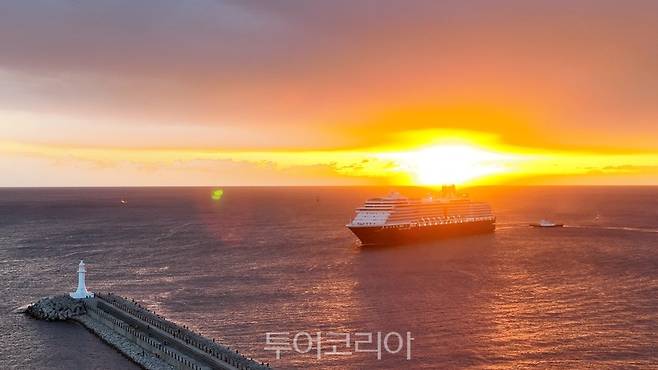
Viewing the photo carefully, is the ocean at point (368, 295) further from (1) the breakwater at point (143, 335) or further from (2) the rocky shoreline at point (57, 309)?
(1) the breakwater at point (143, 335)

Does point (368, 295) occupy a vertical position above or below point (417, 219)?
below

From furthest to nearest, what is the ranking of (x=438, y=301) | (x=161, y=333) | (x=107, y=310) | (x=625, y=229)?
1. (x=625, y=229)
2. (x=438, y=301)
3. (x=107, y=310)
4. (x=161, y=333)

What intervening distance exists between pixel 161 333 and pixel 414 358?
58.6 ft

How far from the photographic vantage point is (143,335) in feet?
144

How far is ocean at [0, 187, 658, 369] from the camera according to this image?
41.9 metres

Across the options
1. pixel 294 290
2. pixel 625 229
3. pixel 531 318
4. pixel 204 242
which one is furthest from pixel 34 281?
pixel 625 229

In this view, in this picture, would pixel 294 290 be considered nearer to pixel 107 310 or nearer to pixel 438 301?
pixel 438 301

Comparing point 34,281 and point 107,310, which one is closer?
point 107,310

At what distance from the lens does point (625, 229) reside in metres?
137

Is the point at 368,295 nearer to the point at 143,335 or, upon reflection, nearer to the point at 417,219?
the point at 143,335

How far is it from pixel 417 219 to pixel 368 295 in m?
57.9

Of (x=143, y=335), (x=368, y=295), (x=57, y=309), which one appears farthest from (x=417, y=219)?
(x=143, y=335)

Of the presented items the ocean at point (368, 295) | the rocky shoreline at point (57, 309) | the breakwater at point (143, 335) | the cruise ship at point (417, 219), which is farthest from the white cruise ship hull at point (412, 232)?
the rocky shoreline at point (57, 309)

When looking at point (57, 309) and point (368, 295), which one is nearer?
point (57, 309)
